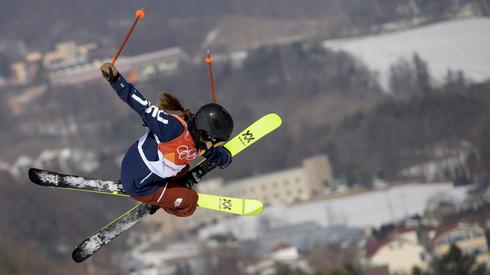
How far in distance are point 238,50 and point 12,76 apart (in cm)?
1669

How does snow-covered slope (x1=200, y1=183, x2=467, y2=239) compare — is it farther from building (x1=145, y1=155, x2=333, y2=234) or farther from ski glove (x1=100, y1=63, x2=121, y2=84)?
ski glove (x1=100, y1=63, x2=121, y2=84)

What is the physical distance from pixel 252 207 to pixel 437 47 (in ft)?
147

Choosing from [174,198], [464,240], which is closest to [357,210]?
[464,240]

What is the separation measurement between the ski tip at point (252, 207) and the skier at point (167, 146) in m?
0.42

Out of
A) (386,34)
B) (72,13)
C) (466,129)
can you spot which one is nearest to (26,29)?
(72,13)

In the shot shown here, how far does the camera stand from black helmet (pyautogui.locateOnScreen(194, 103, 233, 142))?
295 inches

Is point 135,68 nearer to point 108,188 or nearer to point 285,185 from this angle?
point 285,185

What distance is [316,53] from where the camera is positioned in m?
63.8

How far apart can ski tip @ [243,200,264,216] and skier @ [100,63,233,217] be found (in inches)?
16.5

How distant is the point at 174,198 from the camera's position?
7977 mm

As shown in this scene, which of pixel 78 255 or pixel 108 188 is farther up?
pixel 108 188

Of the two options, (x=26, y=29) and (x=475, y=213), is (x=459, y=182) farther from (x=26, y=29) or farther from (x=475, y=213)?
(x=26, y=29)

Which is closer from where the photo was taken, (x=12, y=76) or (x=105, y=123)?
(x=105, y=123)

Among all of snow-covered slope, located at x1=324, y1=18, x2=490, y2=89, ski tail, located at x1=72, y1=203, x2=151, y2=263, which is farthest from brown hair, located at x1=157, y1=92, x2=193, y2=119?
snow-covered slope, located at x1=324, y1=18, x2=490, y2=89
